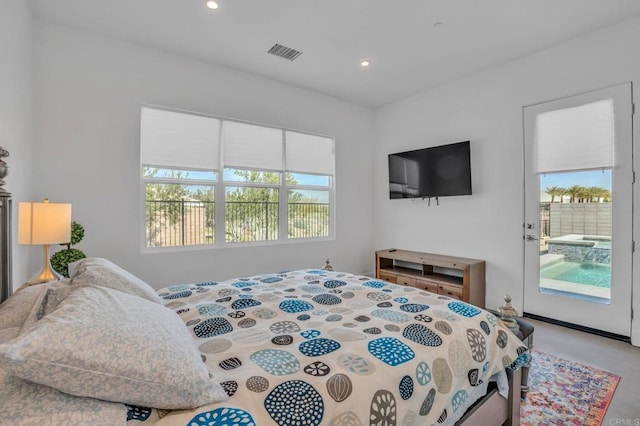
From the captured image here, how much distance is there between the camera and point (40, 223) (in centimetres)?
193

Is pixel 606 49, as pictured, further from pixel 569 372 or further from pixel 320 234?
pixel 320 234

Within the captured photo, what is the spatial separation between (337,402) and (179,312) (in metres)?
1.03

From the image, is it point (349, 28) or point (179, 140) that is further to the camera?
point (179, 140)

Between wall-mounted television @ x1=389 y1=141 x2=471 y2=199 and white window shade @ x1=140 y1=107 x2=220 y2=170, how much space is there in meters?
2.66

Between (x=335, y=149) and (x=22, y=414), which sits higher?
(x=335, y=149)

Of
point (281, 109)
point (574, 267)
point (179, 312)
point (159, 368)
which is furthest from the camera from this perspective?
point (281, 109)

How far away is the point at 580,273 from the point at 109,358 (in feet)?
13.4

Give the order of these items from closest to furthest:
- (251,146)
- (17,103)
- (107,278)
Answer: (107,278) < (17,103) < (251,146)

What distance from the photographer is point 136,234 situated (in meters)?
3.27

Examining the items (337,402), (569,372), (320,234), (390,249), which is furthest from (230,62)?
(569,372)

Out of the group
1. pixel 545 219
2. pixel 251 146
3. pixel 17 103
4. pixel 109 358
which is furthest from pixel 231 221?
pixel 545 219

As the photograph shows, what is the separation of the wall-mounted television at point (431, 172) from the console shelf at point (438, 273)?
0.88 m

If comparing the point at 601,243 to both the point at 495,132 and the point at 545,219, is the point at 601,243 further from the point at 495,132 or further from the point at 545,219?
the point at 495,132

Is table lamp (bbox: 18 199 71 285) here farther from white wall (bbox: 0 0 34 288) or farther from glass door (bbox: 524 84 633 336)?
glass door (bbox: 524 84 633 336)
